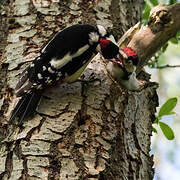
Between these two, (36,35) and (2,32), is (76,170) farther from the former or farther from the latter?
(2,32)

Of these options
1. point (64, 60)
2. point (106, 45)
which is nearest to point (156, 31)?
point (106, 45)

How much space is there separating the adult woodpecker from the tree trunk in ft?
0.20

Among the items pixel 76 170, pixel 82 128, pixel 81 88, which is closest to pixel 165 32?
pixel 81 88

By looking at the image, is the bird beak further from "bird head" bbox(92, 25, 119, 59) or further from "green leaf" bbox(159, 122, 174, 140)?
"green leaf" bbox(159, 122, 174, 140)

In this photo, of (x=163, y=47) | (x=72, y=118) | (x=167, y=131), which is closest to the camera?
(x=72, y=118)

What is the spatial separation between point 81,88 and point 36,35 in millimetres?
475

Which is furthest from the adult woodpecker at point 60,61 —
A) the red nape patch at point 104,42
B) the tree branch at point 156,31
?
the tree branch at point 156,31

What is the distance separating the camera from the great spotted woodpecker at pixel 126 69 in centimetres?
219

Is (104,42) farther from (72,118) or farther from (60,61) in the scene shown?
(72,118)

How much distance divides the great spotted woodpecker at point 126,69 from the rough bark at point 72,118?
56mm

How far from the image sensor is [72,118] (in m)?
2.01

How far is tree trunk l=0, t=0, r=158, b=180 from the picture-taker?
6.05 feet

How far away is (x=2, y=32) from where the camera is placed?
8.25 feet

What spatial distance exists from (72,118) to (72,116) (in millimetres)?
15
